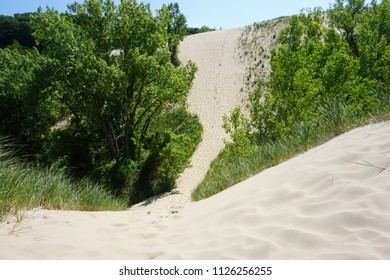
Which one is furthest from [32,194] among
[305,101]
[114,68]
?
[114,68]

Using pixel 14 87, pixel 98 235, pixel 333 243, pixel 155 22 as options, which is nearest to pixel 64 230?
pixel 98 235

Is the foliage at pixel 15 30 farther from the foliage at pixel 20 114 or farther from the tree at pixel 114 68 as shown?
the tree at pixel 114 68

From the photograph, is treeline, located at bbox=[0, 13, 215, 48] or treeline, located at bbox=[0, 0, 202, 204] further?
treeline, located at bbox=[0, 13, 215, 48]

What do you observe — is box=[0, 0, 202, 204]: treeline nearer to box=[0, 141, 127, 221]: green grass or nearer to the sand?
box=[0, 141, 127, 221]: green grass

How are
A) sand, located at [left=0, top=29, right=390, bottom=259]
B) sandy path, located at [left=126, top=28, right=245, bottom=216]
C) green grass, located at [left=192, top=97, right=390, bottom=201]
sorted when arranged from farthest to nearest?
sandy path, located at [left=126, top=28, right=245, bottom=216] < green grass, located at [left=192, top=97, right=390, bottom=201] < sand, located at [left=0, top=29, right=390, bottom=259]

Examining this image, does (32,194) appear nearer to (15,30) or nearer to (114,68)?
(114,68)

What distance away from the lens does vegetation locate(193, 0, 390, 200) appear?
21.6ft

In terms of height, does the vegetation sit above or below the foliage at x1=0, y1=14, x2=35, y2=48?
below

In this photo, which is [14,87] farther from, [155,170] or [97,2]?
[155,170]

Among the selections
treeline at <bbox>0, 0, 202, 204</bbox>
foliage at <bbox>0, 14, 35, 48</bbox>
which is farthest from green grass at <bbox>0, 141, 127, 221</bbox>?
foliage at <bbox>0, 14, 35, 48</bbox>

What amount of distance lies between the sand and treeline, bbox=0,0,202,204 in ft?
29.7

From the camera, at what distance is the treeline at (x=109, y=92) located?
1439cm

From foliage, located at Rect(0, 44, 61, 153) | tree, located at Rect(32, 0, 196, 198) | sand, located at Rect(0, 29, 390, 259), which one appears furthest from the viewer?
foliage, located at Rect(0, 44, 61, 153)

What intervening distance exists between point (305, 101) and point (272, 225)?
9218mm
